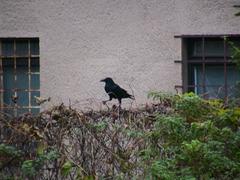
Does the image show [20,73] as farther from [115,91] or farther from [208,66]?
[208,66]

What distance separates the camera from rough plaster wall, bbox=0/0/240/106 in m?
9.91

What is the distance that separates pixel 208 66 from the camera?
10.2m

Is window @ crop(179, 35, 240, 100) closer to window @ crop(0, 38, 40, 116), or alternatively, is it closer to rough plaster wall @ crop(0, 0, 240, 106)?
rough plaster wall @ crop(0, 0, 240, 106)

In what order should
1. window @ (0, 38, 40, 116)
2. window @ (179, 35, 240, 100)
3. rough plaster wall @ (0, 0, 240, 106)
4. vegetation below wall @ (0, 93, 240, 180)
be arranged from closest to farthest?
vegetation below wall @ (0, 93, 240, 180), rough plaster wall @ (0, 0, 240, 106), window @ (179, 35, 240, 100), window @ (0, 38, 40, 116)

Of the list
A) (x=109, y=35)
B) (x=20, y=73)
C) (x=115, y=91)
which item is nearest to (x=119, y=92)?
(x=115, y=91)

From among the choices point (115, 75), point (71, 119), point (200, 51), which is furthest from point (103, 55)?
point (71, 119)

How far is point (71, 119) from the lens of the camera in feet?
25.4

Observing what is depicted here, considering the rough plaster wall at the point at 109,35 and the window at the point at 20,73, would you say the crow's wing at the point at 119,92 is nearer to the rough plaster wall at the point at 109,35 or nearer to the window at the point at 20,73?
the rough plaster wall at the point at 109,35

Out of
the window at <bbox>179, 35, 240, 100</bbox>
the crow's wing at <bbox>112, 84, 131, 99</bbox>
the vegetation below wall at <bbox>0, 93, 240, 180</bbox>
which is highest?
the window at <bbox>179, 35, 240, 100</bbox>

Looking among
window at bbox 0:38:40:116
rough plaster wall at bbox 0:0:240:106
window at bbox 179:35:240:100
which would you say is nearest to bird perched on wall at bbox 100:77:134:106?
rough plaster wall at bbox 0:0:240:106

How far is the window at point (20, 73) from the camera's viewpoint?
33.5ft

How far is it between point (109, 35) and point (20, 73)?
1302 mm

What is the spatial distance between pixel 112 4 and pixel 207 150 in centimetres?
397

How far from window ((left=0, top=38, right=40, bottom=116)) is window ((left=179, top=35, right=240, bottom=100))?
75.8 inches
